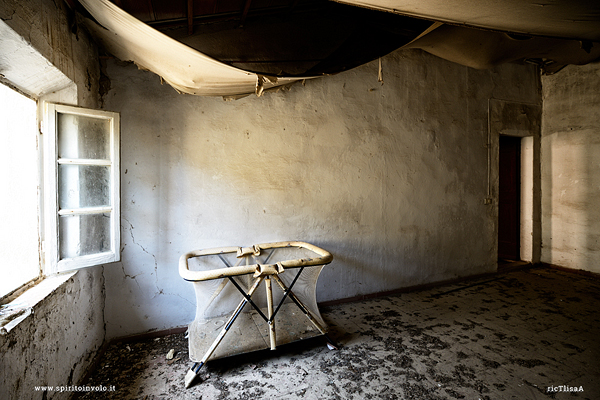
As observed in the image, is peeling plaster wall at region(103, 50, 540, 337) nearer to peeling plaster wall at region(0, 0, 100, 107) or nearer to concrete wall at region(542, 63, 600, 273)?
peeling plaster wall at region(0, 0, 100, 107)

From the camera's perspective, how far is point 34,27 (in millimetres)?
1457

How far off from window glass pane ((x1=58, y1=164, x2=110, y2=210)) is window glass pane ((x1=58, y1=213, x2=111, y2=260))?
10 centimetres

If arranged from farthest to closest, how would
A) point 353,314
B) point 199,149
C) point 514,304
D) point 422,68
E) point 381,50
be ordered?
1. point 422,68
2. point 514,304
3. point 353,314
4. point 199,149
5. point 381,50

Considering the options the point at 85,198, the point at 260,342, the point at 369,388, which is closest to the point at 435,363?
the point at 369,388

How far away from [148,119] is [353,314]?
8.99 feet

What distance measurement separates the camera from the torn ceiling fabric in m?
1.42

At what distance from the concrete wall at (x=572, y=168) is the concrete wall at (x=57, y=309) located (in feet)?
19.8

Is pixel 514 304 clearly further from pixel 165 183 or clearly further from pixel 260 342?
pixel 165 183

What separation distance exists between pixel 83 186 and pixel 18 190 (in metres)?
0.33

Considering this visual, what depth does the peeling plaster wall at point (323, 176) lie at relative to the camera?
8.32 ft

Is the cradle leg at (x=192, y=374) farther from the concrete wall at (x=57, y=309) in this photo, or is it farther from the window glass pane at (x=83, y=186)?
the window glass pane at (x=83, y=186)

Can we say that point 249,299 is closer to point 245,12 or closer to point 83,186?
point 83,186

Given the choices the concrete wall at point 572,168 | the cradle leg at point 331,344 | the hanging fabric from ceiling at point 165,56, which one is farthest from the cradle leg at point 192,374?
the concrete wall at point 572,168

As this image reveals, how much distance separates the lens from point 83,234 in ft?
6.66
